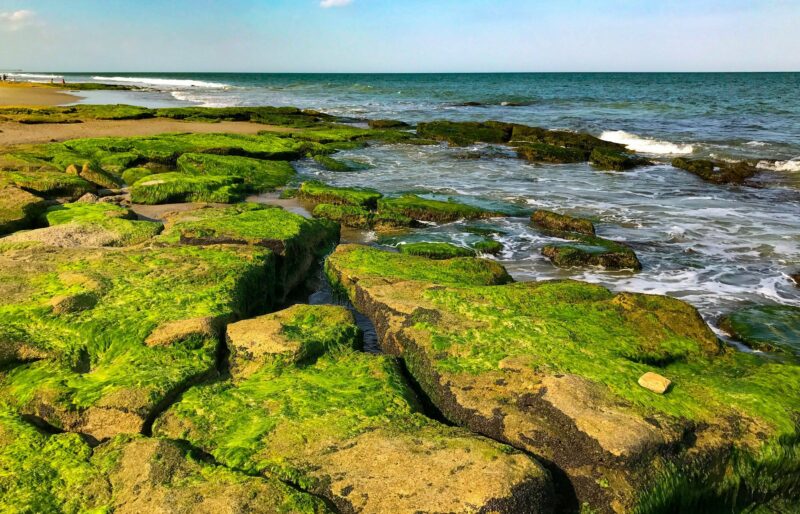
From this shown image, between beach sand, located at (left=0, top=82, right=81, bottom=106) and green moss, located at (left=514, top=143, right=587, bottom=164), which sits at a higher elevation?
beach sand, located at (left=0, top=82, right=81, bottom=106)

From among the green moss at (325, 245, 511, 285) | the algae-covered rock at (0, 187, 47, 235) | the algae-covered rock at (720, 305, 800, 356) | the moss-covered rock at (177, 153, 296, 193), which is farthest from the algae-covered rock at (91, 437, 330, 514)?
the moss-covered rock at (177, 153, 296, 193)

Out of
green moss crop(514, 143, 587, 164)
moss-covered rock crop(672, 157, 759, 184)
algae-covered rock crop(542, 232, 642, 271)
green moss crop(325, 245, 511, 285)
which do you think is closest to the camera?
green moss crop(325, 245, 511, 285)

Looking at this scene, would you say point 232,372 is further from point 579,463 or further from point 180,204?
point 180,204

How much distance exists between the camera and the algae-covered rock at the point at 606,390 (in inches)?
150

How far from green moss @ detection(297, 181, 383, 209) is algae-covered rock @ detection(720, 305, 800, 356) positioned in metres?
7.81

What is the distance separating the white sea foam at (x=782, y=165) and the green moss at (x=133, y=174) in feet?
69.8

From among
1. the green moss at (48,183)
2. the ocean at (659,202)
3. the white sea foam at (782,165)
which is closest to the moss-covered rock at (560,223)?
the ocean at (659,202)

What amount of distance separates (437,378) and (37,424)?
313cm

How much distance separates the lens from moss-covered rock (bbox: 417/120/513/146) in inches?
1054

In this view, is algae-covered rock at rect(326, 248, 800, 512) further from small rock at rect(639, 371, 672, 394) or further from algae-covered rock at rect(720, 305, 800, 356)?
algae-covered rock at rect(720, 305, 800, 356)

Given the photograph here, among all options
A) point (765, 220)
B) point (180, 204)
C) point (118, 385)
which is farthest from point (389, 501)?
point (765, 220)

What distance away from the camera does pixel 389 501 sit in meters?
3.27

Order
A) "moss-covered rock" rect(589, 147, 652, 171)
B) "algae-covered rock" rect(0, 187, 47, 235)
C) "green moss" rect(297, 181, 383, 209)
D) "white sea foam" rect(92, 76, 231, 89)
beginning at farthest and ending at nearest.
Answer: "white sea foam" rect(92, 76, 231, 89) → "moss-covered rock" rect(589, 147, 652, 171) → "green moss" rect(297, 181, 383, 209) → "algae-covered rock" rect(0, 187, 47, 235)

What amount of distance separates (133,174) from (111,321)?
10527 mm
